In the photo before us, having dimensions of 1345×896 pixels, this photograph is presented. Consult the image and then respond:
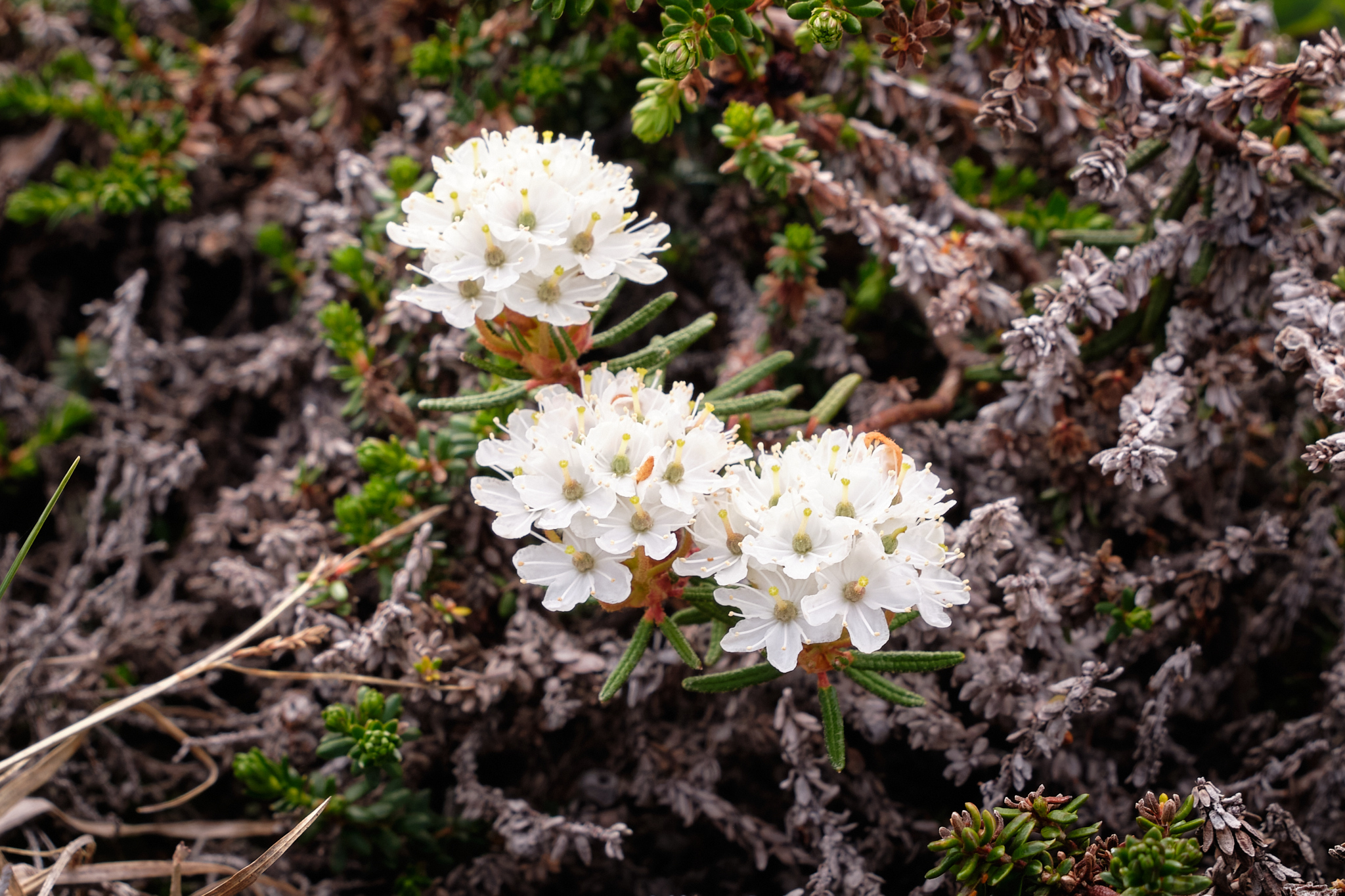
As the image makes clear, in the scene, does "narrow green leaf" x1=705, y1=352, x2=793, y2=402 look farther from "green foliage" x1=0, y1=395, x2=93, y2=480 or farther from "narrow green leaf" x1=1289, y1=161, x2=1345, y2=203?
"green foliage" x1=0, y1=395, x2=93, y2=480

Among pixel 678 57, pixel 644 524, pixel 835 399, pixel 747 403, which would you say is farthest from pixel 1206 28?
pixel 644 524

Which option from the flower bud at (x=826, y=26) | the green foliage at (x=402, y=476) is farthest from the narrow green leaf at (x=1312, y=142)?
the green foliage at (x=402, y=476)

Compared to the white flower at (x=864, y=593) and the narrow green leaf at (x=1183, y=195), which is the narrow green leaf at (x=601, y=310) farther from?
the narrow green leaf at (x=1183, y=195)

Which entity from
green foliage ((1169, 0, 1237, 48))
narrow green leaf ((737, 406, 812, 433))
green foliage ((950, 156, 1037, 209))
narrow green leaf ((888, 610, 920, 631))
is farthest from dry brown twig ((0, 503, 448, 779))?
green foliage ((1169, 0, 1237, 48))

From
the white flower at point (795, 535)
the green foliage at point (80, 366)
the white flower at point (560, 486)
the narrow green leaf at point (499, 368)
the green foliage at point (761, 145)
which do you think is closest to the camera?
the white flower at point (795, 535)

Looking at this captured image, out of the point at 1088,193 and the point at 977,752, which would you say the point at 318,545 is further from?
the point at 1088,193

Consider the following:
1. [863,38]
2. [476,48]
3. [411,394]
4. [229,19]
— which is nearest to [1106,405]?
[863,38]
